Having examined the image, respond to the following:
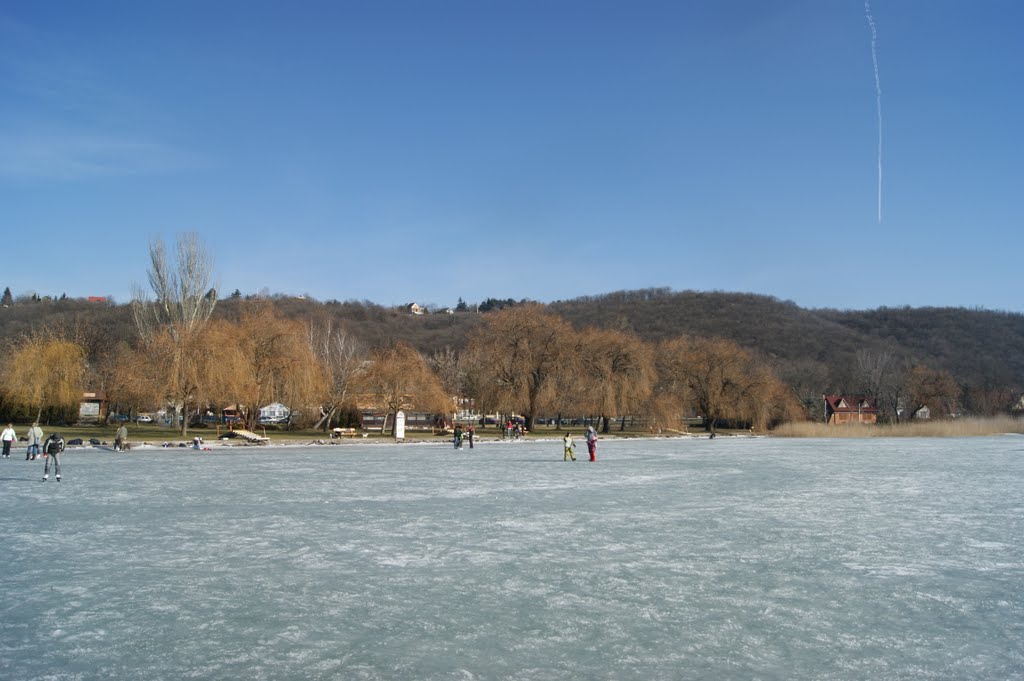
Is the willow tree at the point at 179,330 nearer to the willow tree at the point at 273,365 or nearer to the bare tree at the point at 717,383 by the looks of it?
the willow tree at the point at 273,365

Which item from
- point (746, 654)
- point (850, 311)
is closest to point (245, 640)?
point (746, 654)

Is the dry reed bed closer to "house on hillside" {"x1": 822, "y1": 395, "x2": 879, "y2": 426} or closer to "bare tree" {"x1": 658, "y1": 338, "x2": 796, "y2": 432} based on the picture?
"bare tree" {"x1": 658, "y1": 338, "x2": 796, "y2": 432}

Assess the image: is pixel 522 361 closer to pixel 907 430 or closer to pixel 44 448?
pixel 907 430

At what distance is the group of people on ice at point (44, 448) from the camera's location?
19.9 meters

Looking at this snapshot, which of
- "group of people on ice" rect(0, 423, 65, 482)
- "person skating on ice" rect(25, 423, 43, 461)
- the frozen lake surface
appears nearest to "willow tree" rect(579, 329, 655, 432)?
"group of people on ice" rect(0, 423, 65, 482)

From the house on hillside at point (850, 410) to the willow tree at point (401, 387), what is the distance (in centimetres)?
6686

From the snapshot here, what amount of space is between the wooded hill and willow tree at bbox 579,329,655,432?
28.4 m

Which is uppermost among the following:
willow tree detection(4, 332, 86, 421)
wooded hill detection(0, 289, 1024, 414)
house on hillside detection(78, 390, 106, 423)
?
wooded hill detection(0, 289, 1024, 414)

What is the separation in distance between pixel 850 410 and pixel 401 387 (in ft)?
243

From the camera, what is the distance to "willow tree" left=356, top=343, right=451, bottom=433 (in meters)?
51.3

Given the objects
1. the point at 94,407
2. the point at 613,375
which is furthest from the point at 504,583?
the point at 94,407

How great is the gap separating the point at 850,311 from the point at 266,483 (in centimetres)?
16451

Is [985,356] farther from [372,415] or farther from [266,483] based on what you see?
[266,483]

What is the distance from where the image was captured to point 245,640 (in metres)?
7.02
